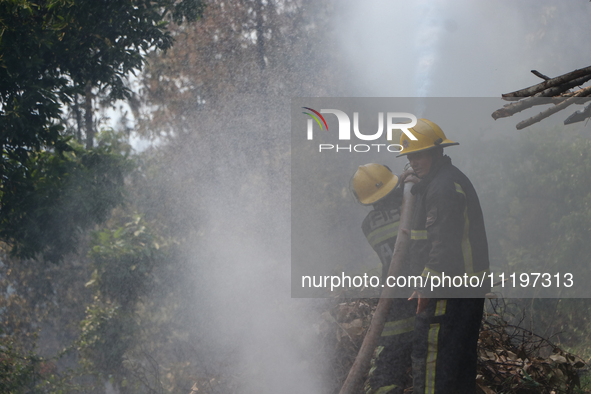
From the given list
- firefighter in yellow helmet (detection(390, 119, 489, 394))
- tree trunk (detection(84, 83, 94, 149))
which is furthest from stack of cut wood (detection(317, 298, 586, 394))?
tree trunk (detection(84, 83, 94, 149))

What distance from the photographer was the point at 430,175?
143 inches

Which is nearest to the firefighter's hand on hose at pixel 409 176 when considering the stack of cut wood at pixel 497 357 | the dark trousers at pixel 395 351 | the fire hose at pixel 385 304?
the fire hose at pixel 385 304

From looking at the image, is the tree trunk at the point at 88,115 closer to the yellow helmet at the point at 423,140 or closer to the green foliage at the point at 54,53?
the green foliage at the point at 54,53

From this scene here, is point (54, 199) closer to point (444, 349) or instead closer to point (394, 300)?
point (394, 300)

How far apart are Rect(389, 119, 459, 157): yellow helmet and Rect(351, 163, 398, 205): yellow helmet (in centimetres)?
62

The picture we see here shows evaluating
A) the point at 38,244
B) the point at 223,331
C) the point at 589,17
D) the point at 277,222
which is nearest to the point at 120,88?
the point at 38,244

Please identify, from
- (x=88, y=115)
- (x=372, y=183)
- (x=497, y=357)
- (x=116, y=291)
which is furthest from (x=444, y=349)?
(x=88, y=115)

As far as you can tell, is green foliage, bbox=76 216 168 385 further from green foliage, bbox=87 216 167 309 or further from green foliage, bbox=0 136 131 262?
green foliage, bbox=0 136 131 262

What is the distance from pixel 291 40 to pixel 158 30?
5623mm

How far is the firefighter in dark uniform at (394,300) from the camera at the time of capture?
3990 mm

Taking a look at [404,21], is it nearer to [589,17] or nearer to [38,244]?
[589,17]

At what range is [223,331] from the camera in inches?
315

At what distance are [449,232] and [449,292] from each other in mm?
468

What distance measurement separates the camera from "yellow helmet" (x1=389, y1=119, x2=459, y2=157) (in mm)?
3736
